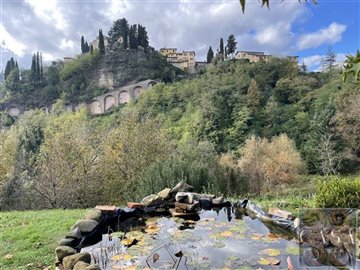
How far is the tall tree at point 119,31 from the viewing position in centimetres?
5914

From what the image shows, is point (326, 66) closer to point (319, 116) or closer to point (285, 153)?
point (319, 116)

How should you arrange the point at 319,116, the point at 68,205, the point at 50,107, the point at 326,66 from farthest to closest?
the point at 50,107 < the point at 326,66 < the point at 319,116 < the point at 68,205

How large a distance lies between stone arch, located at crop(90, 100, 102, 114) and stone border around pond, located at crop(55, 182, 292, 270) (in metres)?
52.7

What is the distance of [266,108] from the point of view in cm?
3153

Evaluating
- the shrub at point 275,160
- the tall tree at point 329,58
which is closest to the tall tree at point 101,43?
the tall tree at point 329,58

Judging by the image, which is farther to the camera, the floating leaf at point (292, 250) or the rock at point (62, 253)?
the floating leaf at point (292, 250)

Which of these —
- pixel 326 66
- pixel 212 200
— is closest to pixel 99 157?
pixel 212 200

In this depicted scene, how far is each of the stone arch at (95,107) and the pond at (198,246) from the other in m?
53.8

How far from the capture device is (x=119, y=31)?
6141cm

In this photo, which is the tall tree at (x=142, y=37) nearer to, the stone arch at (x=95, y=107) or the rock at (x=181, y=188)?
the stone arch at (x=95, y=107)

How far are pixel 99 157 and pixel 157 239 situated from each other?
7661 mm

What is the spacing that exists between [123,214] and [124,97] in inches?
2125

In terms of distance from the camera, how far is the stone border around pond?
10.1 feet

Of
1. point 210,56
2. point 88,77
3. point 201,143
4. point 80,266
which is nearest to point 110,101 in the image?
point 88,77
